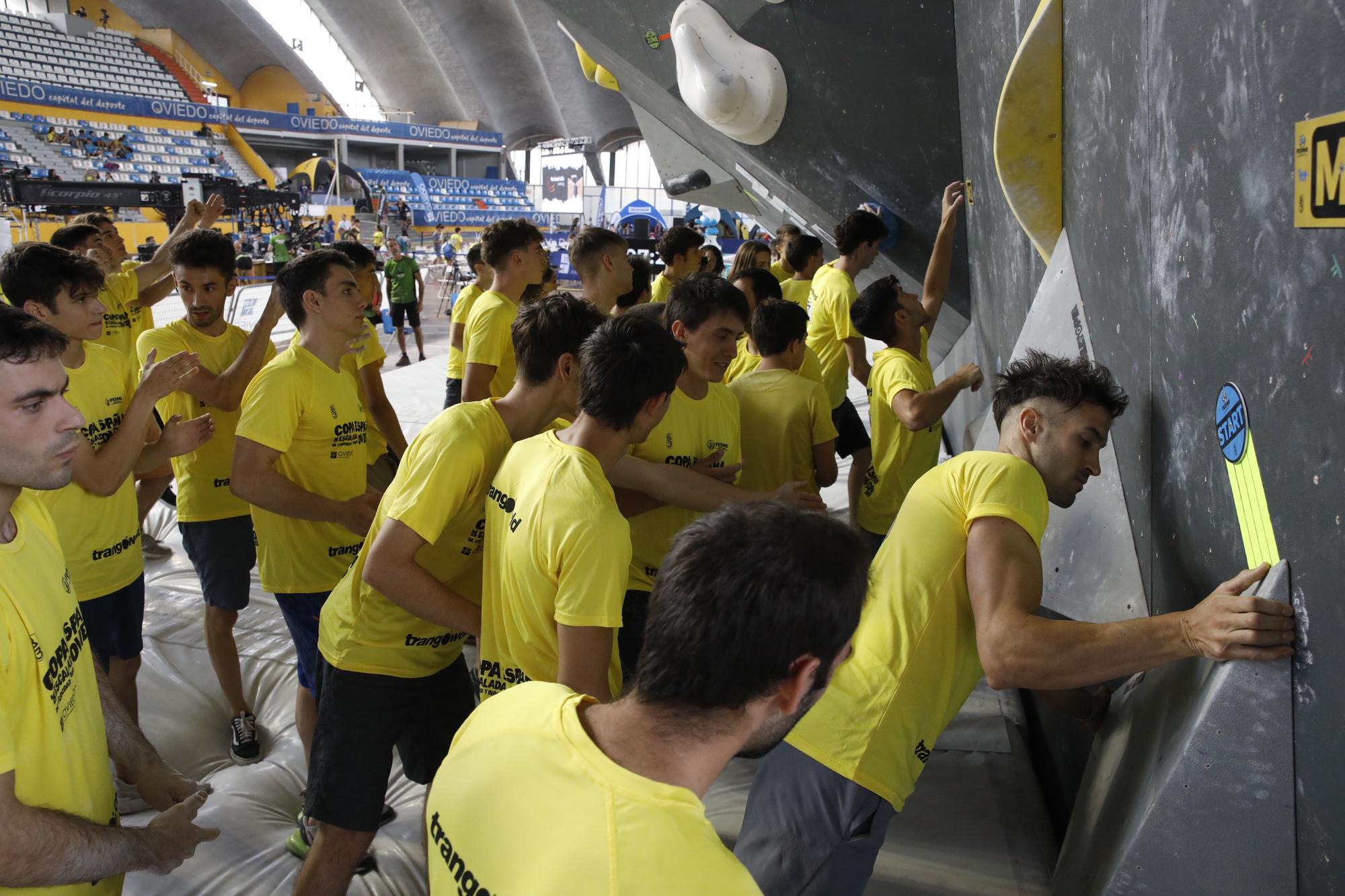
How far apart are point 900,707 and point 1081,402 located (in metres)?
0.77

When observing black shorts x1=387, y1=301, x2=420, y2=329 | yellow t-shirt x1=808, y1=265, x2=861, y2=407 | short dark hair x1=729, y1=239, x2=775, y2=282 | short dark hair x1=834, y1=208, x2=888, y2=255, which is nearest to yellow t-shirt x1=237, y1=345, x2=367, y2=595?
yellow t-shirt x1=808, y1=265, x2=861, y2=407

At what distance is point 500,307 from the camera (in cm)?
425

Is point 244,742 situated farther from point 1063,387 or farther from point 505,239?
point 1063,387

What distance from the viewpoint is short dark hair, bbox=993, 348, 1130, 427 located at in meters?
2.03

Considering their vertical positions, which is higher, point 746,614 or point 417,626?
point 746,614

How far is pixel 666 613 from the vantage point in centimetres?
112

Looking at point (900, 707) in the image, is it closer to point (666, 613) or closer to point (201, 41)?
point (666, 613)

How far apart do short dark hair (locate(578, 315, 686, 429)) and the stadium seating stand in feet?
125

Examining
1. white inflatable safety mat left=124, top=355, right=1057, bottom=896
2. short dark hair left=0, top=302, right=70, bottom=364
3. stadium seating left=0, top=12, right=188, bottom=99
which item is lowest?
white inflatable safety mat left=124, top=355, right=1057, bottom=896

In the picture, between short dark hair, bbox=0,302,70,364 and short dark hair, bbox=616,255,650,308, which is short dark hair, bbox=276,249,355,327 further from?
short dark hair, bbox=616,255,650,308

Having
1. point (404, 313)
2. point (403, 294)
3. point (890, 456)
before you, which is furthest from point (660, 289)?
point (404, 313)

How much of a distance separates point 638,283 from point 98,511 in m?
3.27

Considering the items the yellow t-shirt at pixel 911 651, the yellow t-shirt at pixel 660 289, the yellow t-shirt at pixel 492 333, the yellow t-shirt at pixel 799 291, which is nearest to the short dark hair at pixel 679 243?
the yellow t-shirt at pixel 660 289

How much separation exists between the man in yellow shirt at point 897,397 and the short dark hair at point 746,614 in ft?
7.59
